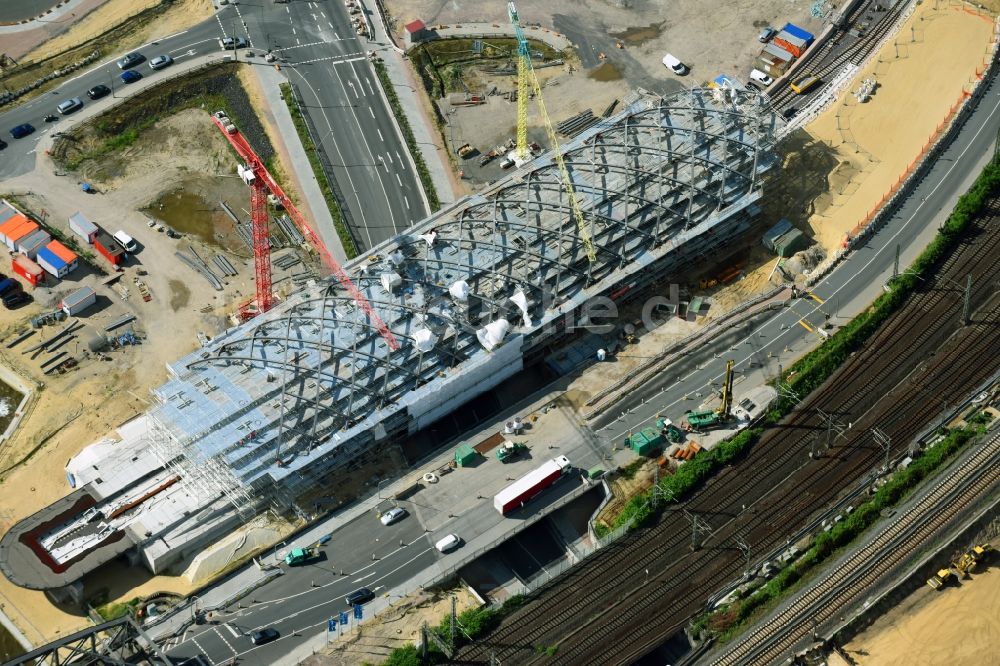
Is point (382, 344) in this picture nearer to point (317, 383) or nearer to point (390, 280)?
point (390, 280)

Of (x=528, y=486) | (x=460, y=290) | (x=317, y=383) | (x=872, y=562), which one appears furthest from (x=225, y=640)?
(x=872, y=562)

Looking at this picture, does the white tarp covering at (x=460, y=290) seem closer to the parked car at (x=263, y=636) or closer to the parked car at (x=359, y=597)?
the parked car at (x=359, y=597)

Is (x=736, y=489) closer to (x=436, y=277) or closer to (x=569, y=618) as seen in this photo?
(x=569, y=618)

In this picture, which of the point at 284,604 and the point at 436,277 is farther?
the point at 436,277

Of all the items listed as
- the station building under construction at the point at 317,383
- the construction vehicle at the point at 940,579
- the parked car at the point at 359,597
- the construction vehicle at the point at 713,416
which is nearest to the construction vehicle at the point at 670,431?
the construction vehicle at the point at 713,416

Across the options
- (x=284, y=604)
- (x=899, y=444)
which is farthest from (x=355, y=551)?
(x=899, y=444)
